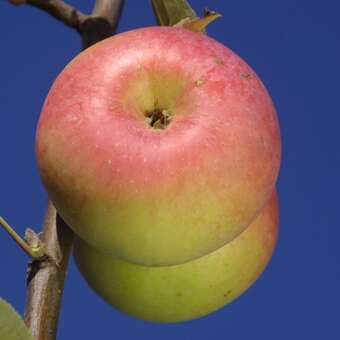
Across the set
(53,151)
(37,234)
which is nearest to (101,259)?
(37,234)

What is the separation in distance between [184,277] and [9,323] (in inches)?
10.6

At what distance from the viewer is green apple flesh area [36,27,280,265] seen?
29.0 inches

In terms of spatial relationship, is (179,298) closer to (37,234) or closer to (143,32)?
(37,234)

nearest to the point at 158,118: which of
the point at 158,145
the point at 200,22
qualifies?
the point at 158,145

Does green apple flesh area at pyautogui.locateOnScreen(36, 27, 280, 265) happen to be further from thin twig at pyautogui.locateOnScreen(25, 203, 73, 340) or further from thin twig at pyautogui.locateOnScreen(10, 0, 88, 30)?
thin twig at pyautogui.locateOnScreen(10, 0, 88, 30)

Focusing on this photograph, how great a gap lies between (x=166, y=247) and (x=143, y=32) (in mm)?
230

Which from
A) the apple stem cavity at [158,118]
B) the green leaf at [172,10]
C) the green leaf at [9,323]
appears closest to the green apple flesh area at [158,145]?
the apple stem cavity at [158,118]

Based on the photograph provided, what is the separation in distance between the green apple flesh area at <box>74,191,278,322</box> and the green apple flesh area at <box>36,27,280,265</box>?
0.13 meters

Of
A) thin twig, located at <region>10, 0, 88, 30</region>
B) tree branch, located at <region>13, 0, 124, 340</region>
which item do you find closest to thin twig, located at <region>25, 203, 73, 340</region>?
tree branch, located at <region>13, 0, 124, 340</region>

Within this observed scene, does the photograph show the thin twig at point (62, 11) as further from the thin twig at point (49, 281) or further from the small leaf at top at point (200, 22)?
the thin twig at point (49, 281)

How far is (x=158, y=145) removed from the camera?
74 centimetres

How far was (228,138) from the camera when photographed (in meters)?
0.75

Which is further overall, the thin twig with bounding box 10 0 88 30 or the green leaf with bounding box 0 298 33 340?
the thin twig with bounding box 10 0 88 30

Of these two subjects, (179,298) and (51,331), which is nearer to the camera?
(51,331)
